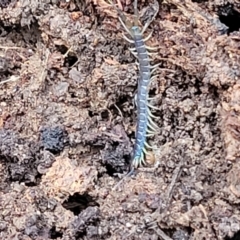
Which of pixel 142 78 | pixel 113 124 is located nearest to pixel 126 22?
pixel 142 78

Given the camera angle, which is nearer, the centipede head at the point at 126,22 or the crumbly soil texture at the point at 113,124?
the crumbly soil texture at the point at 113,124

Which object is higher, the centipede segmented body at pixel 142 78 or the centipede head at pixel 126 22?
the centipede head at pixel 126 22

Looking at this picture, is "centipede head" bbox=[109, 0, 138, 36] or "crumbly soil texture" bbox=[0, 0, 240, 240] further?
"centipede head" bbox=[109, 0, 138, 36]

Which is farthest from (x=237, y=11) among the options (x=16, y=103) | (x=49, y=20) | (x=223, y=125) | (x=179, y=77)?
(x=16, y=103)

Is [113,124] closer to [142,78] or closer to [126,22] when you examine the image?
[142,78]

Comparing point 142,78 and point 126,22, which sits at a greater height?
point 126,22

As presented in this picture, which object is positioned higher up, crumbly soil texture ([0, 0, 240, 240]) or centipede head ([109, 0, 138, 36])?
centipede head ([109, 0, 138, 36])

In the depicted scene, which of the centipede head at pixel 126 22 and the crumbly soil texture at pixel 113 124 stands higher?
the centipede head at pixel 126 22

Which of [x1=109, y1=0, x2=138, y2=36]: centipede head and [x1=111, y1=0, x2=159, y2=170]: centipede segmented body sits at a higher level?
[x1=109, y1=0, x2=138, y2=36]: centipede head

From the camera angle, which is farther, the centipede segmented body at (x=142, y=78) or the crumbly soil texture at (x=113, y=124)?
the centipede segmented body at (x=142, y=78)
